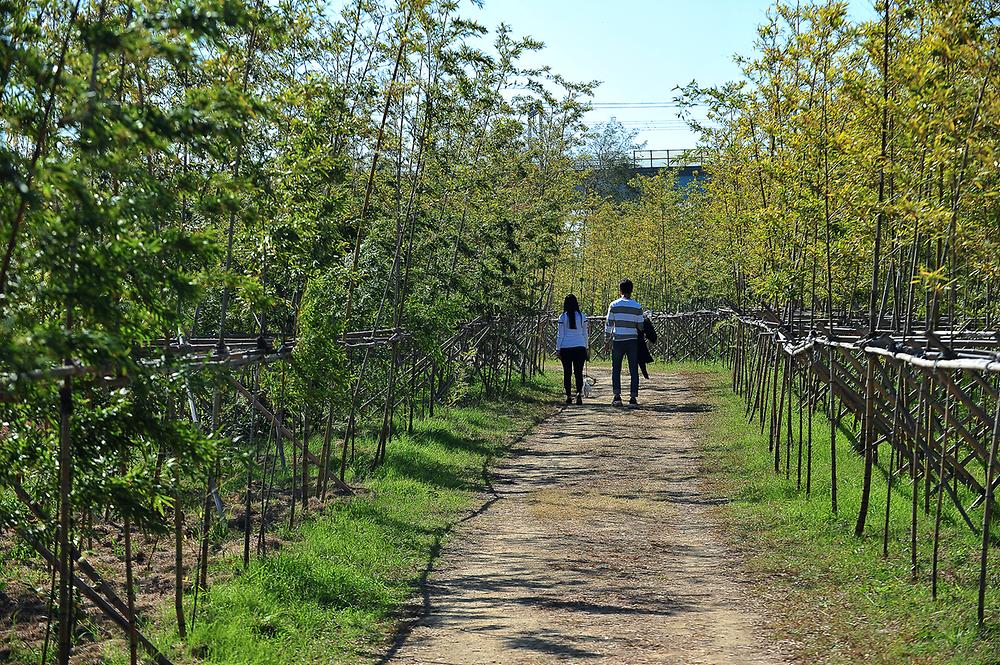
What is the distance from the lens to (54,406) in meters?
4.63

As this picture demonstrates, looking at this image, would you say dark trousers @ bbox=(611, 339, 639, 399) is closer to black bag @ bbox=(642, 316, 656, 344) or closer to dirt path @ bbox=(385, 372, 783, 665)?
black bag @ bbox=(642, 316, 656, 344)

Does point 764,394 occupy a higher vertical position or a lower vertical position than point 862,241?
lower

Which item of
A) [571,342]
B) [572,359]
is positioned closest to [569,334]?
[571,342]

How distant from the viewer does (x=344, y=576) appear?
7.30 meters

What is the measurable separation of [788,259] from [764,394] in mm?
2509

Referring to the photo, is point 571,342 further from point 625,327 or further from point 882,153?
point 882,153

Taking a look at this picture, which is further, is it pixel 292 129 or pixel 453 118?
pixel 453 118

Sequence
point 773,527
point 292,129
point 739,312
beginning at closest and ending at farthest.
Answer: point 292,129 < point 773,527 < point 739,312

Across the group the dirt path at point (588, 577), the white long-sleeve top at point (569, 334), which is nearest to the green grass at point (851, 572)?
the dirt path at point (588, 577)

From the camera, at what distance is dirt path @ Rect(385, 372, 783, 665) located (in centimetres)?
616

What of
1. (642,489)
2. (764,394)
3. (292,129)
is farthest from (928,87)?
(764,394)

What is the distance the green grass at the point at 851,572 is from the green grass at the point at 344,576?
2256 mm

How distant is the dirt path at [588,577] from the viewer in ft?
20.2

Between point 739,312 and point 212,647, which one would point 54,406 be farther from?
point 739,312
